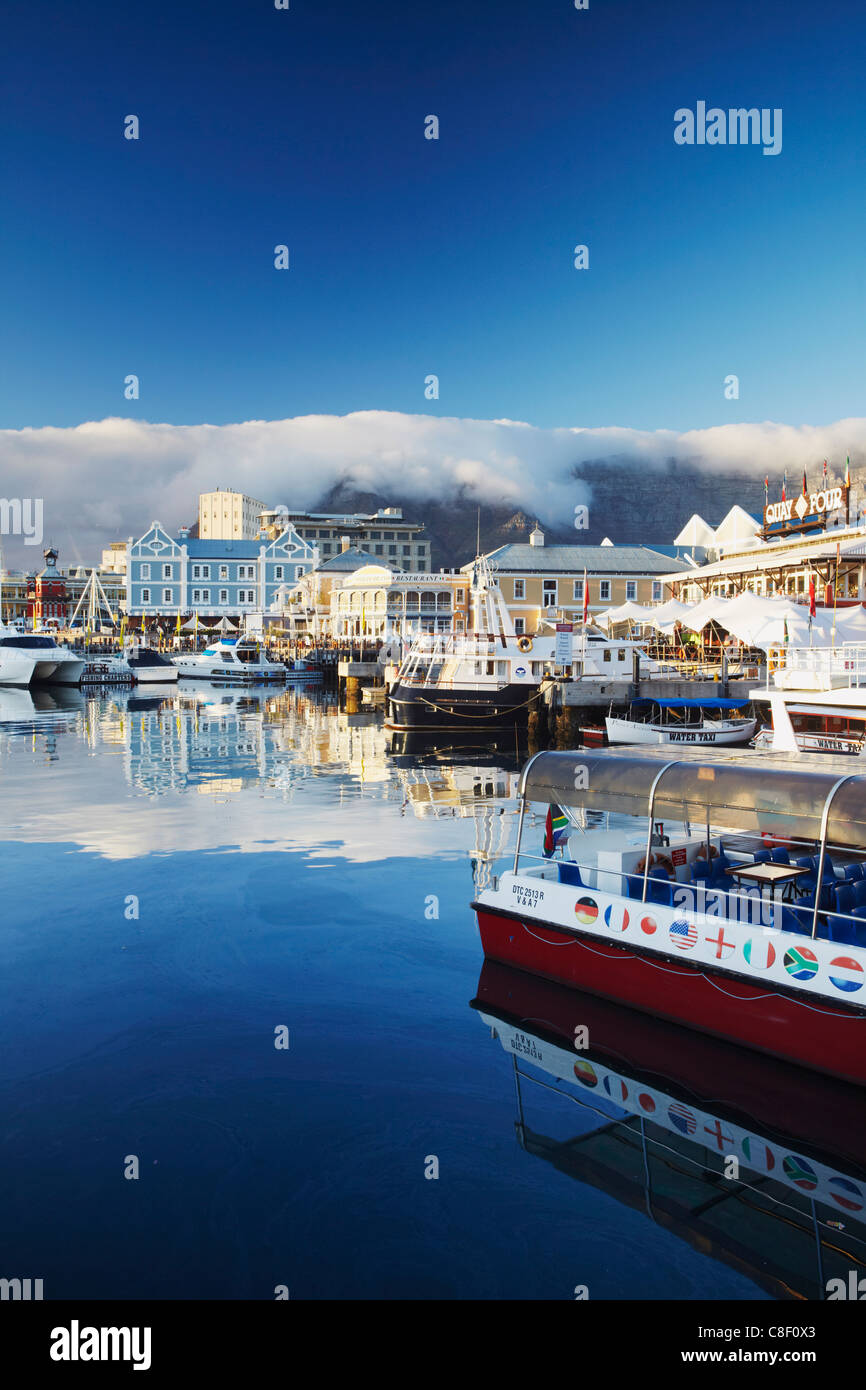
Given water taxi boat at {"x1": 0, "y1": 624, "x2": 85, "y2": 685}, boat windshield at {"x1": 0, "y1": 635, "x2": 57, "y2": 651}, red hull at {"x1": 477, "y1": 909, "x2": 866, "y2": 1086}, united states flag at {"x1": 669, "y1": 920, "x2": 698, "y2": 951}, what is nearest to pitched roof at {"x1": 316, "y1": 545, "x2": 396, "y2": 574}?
water taxi boat at {"x1": 0, "y1": 624, "x2": 85, "y2": 685}

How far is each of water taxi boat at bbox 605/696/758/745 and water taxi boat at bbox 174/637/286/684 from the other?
4756 cm

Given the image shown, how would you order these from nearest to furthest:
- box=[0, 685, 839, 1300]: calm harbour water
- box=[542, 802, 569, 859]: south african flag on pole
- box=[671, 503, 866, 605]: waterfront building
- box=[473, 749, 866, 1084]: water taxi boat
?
box=[0, 685, 839, 1300]: calm harbour water < box=[473, 749, 866, 1084]: water taxi boat < box=[542, 802, 569, 859]: south african flag on pole < box=[671, 503, 866, 605]: waterfront building

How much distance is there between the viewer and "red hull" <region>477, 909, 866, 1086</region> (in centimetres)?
939

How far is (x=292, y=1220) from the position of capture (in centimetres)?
760

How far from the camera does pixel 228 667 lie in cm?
8544

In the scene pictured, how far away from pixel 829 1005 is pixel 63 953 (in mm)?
10678

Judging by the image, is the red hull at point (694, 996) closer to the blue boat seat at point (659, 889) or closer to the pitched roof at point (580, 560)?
the blue boat seat at point (659, 889)

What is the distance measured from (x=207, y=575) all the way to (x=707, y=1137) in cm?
12490

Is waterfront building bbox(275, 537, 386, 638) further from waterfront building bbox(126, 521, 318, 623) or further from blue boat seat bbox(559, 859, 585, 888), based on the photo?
blue boat seat bbox(559, 859, 585, 888)

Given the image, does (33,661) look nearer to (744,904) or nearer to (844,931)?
(744,904)

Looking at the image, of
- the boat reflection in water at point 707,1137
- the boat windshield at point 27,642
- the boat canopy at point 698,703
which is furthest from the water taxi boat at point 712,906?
the boat windshield at point 27,642

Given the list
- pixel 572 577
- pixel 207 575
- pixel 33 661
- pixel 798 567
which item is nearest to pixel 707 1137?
pixel 798 567

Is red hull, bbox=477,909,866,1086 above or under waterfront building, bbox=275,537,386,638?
under
